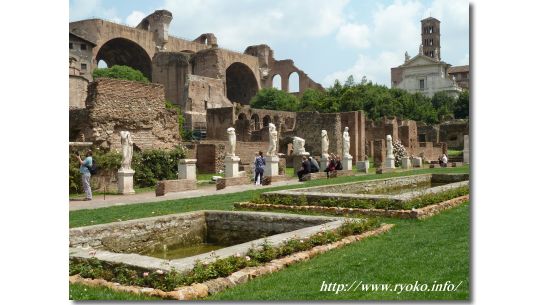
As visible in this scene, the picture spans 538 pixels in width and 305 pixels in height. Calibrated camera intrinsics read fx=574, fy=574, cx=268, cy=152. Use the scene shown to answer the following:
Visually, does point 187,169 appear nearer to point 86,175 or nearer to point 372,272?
point 86,175

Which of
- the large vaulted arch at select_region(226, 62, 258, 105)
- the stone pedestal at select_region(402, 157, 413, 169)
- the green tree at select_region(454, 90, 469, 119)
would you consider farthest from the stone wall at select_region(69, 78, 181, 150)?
the large vaulted arch at select_region(226, 62, 258, 105)

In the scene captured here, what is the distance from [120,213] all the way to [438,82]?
24212mm

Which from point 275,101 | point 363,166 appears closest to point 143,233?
point 363,166

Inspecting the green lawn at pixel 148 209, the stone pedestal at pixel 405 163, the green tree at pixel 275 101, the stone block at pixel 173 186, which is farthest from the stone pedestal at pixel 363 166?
the green tree at pixel 275 101

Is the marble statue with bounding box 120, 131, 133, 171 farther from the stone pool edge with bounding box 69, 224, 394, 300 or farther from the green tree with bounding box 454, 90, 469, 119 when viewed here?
the green tree with bounding box 454, 90, 469, 119

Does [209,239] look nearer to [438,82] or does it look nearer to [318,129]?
[438,82]

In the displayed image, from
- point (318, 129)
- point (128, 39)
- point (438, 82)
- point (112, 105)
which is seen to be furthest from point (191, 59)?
point (112, 105)

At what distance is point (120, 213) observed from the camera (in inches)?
416

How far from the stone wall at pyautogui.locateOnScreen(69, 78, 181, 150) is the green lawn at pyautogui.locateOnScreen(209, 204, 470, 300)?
14.6 m

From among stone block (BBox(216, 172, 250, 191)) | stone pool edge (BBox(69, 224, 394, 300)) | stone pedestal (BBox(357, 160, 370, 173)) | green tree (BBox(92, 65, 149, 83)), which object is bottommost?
stone pool edge (BBox(69, 224, 394, 300))

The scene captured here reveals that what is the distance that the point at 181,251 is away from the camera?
8359 mm

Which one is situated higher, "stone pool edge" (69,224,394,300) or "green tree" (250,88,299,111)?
"green tree" (250,88,299,111)

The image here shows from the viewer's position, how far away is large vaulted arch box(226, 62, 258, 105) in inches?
3088

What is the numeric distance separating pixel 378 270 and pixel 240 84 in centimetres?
7523
